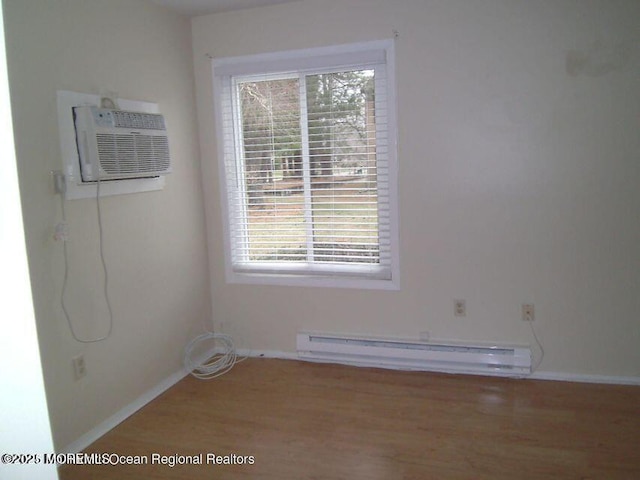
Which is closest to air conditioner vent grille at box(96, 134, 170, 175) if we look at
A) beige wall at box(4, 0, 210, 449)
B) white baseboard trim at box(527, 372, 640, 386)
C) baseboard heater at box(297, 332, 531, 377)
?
beige wall at box(4, 0, 210, 449)

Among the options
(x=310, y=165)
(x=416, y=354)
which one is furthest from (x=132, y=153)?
(x=416, y=354)

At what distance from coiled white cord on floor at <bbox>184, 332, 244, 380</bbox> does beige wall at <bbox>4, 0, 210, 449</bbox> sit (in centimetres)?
8

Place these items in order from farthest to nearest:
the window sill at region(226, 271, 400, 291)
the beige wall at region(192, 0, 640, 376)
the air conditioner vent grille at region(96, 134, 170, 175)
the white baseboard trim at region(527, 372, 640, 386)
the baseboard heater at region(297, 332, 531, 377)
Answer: the window sill at region(226, 271, 400, 291), the baseboard heater at region(297, 332, 531, 377), the white baseboard trim at region(527, 372, 640, 386), the beige wall at region(192, 0, 640, 376), the air conditioner vent grille at region(96, 134, 170, 175)

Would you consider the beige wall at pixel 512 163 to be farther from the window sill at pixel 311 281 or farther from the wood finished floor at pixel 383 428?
the wood finished floor at pixel 383 428

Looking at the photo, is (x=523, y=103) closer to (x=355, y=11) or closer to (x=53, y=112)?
(x=355, y=11)

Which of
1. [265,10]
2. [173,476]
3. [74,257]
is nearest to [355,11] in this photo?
[265,10]

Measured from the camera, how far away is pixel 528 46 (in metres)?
2.84

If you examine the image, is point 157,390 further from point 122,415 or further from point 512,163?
point 512,163

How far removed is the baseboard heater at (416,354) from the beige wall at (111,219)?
940 mm

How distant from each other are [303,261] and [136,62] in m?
1.67

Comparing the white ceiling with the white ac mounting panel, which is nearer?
the white ac mounting panel

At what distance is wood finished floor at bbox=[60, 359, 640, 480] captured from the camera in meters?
2.26

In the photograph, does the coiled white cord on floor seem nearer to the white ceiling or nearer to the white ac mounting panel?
the white ac mounting panel

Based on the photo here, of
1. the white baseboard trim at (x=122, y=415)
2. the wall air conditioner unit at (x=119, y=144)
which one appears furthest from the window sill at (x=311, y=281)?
the wall air conditioner unit at (x=119, y=144)
